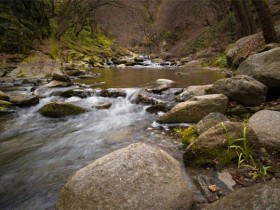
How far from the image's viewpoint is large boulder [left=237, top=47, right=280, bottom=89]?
17.9ft

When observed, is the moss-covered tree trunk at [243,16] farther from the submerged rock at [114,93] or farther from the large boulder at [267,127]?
the large boulder at [267,127]

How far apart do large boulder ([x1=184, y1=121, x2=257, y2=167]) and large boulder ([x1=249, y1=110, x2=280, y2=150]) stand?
206 mm

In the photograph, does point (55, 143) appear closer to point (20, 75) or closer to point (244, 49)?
point (244, 49)

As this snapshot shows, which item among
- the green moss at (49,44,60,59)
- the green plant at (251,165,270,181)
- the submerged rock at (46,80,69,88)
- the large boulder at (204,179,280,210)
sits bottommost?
the submerged rock at (46,80,69,88)

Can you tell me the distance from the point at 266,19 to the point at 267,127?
656 cm

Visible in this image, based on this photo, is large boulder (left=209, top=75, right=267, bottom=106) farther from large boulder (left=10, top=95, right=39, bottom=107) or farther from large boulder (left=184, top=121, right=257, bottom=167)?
large boulder (left=10, top=95, right=39, bottom=107)

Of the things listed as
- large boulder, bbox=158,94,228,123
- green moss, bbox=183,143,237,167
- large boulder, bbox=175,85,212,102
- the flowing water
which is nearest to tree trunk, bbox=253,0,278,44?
large boulder, bbox=175,85,212,102

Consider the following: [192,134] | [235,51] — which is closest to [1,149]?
[192,134]

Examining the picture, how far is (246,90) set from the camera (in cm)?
546

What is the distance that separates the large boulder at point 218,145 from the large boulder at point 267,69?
7.41 ft

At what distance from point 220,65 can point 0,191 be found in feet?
41.6

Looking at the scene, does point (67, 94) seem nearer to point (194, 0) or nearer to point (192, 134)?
point (192, 134)

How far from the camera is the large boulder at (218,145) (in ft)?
11.9

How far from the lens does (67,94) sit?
8.86 metres
